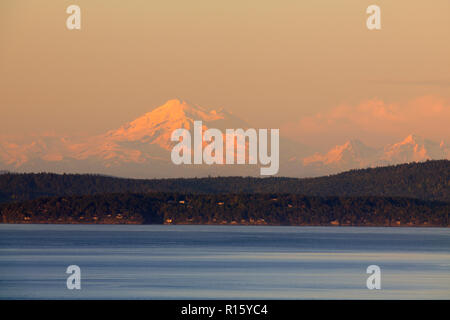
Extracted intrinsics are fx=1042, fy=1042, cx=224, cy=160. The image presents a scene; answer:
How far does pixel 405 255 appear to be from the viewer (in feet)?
418

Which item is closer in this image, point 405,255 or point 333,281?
point 333,281

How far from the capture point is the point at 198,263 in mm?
106000
